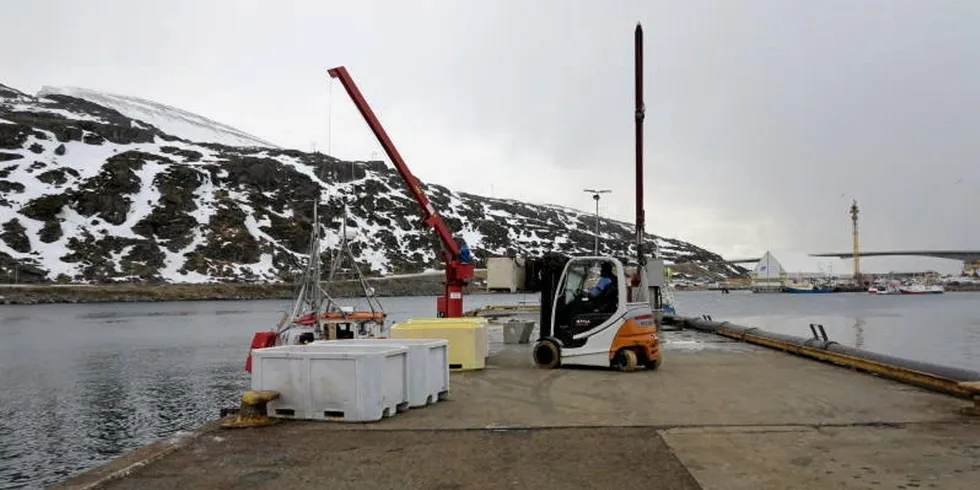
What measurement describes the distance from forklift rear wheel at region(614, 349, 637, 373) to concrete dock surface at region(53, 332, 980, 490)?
2.07 metres

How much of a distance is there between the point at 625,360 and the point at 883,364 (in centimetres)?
491

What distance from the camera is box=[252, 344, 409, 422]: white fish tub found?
923cm

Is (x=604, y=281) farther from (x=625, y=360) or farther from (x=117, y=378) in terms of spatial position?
(x=117, y=378)

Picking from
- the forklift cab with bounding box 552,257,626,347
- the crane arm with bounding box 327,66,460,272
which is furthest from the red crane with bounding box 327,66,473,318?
the forklift cab with bounding box 552,257,626,347

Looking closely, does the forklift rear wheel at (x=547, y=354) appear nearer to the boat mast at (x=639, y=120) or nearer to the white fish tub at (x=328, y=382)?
the white fish tub at (x=328, y=382)

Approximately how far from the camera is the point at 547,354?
15.3m

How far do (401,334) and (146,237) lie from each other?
128918 millimetres

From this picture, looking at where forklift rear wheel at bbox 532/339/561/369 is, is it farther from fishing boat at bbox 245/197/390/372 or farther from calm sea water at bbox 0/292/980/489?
fishing boat at bbox 245/197/390/372

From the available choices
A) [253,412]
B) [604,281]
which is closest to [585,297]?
[604,281]

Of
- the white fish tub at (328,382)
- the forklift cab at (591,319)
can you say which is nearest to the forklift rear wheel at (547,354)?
the forklift cab at (591,319)

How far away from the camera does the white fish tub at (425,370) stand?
10.4 metres

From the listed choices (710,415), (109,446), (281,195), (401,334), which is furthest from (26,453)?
(281,195)

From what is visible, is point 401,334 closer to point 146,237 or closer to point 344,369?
point 344,369

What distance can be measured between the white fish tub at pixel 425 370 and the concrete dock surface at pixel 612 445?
0.26 metres
